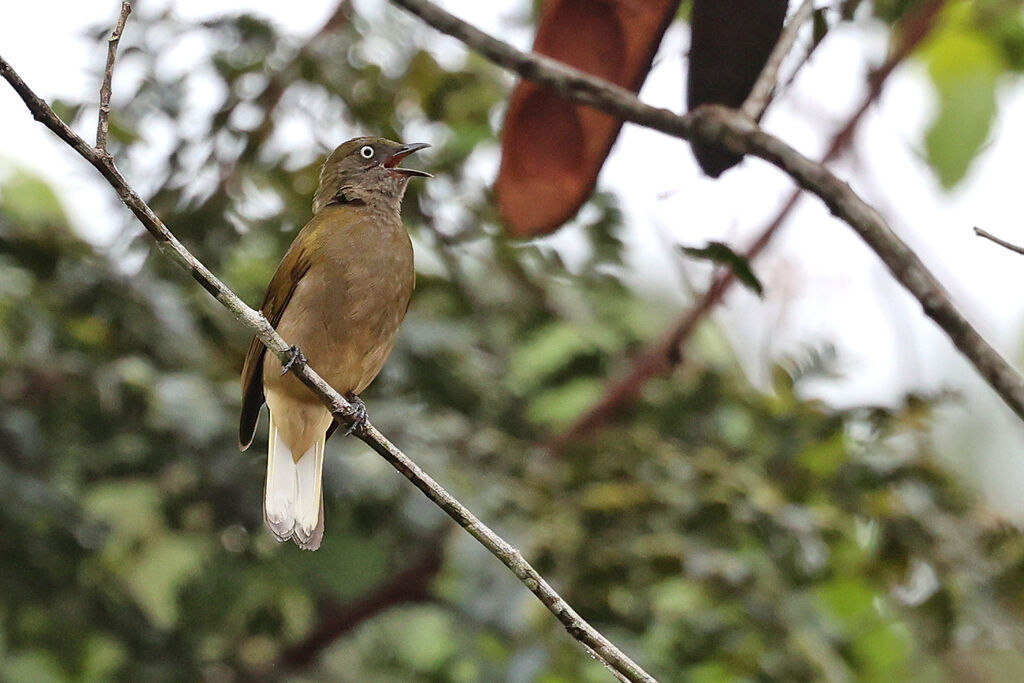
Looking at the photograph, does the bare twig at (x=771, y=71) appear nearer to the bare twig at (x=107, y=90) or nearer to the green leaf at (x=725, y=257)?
the green leaf at (x=725, y=257)

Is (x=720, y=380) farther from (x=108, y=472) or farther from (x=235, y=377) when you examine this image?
(x=108, y=472)

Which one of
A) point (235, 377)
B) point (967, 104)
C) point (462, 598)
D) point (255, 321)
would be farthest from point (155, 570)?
point (967, 104)

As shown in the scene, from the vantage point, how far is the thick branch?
2.38 feet

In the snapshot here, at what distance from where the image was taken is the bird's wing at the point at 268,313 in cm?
122

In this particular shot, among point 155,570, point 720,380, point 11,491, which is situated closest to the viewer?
point 11,491

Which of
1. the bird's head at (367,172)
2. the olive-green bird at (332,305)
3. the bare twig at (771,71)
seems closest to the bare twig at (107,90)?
the olive-green bird at (332,305)

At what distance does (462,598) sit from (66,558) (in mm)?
1001

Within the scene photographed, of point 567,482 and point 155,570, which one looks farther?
point 567,482

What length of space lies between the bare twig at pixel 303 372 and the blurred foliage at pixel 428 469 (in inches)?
44.4

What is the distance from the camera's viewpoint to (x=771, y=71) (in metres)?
1.05

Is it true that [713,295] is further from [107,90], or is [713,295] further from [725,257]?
[107,90]

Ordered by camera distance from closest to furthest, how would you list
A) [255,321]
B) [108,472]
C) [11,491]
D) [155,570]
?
[255,321] → [11,491] → [155,570] → [108,472]

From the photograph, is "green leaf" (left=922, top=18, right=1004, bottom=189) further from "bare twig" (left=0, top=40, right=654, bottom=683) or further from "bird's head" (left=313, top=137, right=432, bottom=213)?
"bare twig" (left=0, top=40, right=654, bottom=683)

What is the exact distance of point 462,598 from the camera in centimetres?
231
